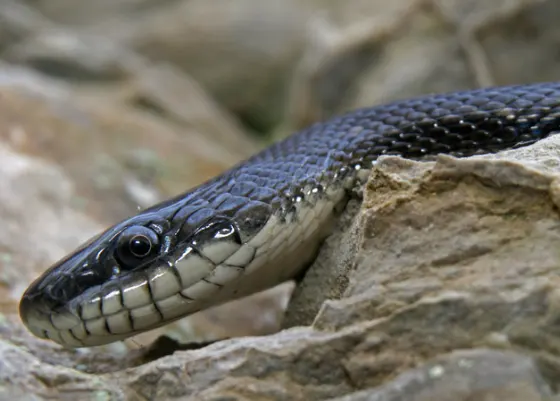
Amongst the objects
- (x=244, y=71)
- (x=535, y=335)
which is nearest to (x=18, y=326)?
(x=535, y=335)

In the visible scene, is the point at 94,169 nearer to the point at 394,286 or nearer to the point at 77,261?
the point at 77,261

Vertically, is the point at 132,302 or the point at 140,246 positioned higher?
the point at 140,246

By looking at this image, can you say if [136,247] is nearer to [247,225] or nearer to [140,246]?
[140,246]

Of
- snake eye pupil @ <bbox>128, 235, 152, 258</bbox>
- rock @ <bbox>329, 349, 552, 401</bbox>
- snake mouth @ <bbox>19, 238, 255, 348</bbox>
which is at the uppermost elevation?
snake eye pupil @ <bbox>128, 235, 152, 258</bbox>

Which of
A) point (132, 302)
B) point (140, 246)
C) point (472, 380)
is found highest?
point (140, 246)

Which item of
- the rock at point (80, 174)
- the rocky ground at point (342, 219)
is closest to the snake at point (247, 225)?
the rocky ground at point (342, 219)

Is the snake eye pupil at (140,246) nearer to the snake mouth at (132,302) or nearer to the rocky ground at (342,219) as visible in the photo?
the snake mouth at (132,302)

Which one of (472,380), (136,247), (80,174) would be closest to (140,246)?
(136,247)

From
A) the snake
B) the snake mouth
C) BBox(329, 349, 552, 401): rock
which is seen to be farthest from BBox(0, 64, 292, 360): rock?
BBox(329, 349, 552, 401): rock

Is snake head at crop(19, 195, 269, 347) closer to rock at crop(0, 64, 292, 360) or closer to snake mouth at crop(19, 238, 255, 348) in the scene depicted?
snake mouth at crop(19, 238, 255, 348)
